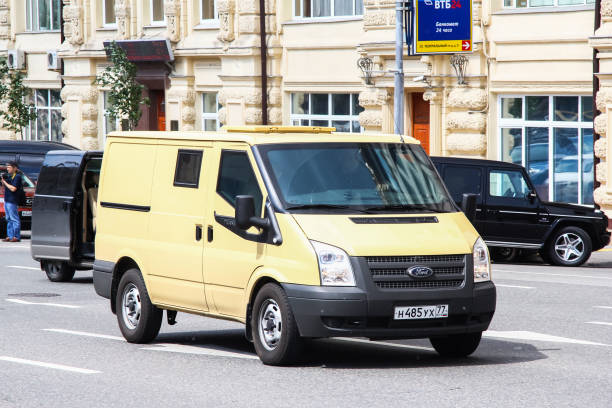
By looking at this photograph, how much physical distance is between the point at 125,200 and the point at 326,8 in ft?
72.0

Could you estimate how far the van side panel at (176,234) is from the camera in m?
11.2

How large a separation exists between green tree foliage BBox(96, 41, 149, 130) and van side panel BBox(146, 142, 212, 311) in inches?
1037

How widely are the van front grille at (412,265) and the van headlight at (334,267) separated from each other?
0.17m

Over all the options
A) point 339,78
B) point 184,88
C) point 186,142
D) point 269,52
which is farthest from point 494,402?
point 184,88

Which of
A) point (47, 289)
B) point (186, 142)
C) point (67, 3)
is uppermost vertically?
point (67, 3)

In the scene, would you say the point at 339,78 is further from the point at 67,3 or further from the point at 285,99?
the point at 67,3

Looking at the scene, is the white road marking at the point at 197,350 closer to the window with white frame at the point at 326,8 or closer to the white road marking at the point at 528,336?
the white road marking at the point at 528,336

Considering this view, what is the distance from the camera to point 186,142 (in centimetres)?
1154

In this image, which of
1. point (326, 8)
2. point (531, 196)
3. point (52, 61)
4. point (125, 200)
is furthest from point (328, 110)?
point (125, 200)

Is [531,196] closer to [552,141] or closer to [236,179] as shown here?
[552,141]

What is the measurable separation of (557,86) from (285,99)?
940 centimetres

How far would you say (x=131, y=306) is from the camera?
12.3 m

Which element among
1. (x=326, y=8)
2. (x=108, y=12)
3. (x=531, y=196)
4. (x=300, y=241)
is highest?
(x=108, y=12)

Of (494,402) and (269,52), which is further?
(269,52)
